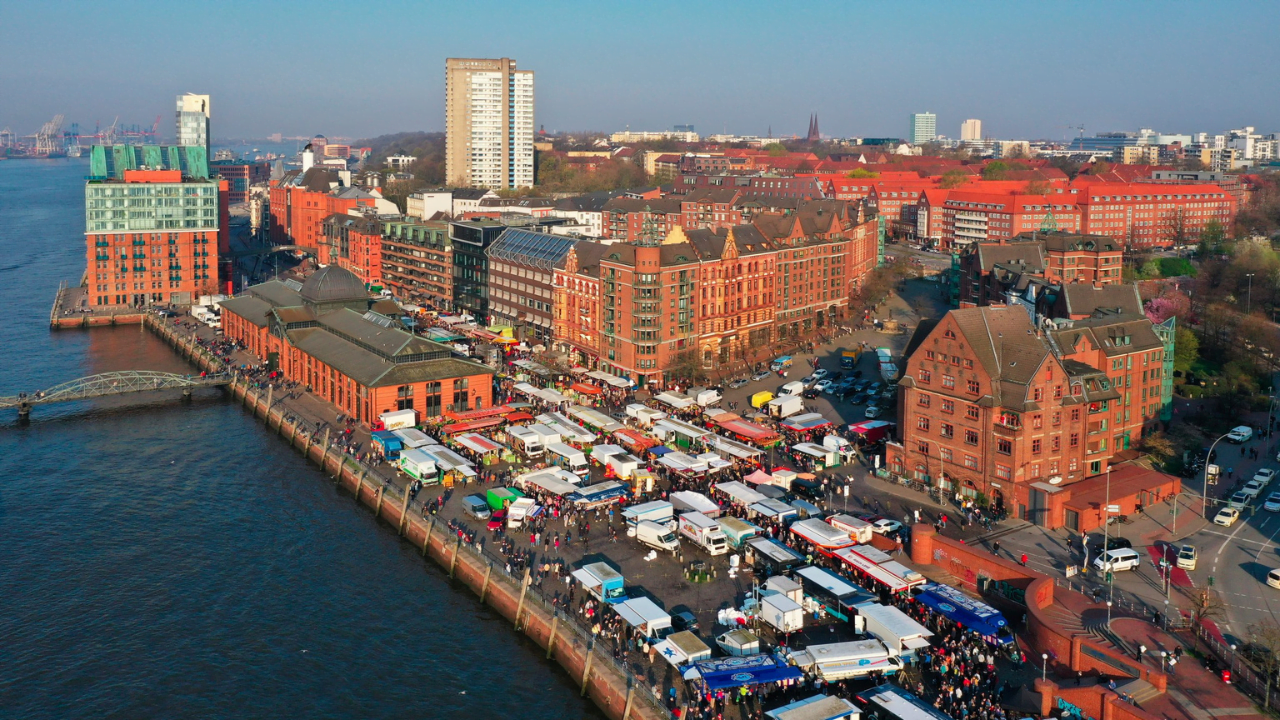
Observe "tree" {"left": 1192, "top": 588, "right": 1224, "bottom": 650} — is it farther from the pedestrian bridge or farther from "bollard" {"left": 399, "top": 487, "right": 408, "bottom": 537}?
the pedestrian bridge

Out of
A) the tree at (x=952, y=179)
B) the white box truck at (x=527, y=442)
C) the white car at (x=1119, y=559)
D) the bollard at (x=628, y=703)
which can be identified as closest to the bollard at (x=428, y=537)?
the white box truck at (x=527, y=442)

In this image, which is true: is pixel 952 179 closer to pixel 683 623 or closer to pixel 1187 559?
pixel 1187 559

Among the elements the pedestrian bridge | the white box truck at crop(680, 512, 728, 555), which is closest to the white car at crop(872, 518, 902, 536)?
the white box truck at crop(680, 512, 728, 555)

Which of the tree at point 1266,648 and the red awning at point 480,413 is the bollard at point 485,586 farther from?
the tree at point 1266,648

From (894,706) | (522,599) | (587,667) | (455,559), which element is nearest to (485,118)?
(455,559)

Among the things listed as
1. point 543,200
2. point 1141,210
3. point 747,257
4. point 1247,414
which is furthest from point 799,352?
point 1141,210

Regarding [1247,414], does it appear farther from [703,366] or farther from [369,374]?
[369,374]
